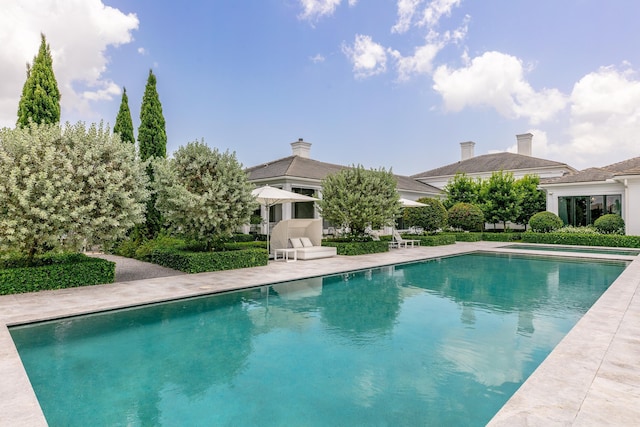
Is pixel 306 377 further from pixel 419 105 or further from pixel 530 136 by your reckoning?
pixel 530 136

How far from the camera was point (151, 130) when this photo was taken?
14734mm

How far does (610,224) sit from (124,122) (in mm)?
25678

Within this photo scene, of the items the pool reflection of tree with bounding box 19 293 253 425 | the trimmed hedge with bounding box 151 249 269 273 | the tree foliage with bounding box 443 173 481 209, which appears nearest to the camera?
the pool reflection of tree with bounding box 19 293 253 425

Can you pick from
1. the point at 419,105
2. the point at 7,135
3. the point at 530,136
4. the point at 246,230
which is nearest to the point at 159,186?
the point at 7,135

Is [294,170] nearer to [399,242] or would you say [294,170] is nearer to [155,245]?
[399,242]

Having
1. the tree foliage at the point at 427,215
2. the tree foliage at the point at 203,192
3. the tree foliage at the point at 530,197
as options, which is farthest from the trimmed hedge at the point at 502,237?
the tree foliage at the point at 203,192

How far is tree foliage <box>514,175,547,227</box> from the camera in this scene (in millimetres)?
25253

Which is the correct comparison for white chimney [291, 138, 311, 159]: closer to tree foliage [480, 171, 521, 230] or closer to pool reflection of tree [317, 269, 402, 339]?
tree foliage [480, 171, 521, 230]

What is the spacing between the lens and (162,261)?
12.6m

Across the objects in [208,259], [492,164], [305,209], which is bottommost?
[208,259]

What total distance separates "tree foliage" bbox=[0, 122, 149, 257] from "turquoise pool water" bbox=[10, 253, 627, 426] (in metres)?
2.59

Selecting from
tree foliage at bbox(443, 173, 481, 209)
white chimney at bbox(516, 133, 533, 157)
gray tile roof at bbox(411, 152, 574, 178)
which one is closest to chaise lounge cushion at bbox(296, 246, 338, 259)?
tree foliage at bbox(443, 173, 481, 209)

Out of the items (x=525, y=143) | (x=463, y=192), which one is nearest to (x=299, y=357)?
(x=463, y=192)

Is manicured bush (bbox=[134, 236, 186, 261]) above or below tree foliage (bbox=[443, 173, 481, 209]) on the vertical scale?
below
